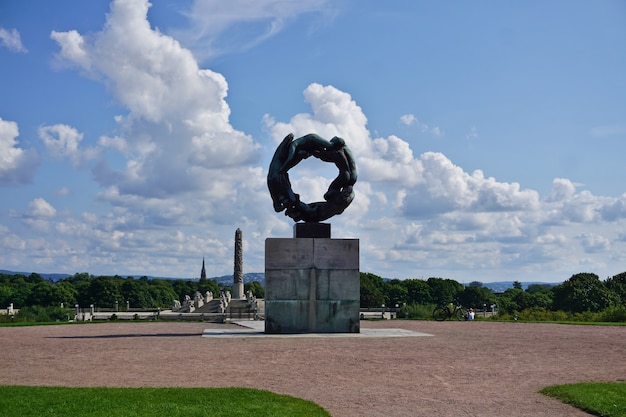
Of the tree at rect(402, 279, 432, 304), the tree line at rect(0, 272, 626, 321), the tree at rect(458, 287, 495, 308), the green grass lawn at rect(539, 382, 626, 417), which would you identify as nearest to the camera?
the green grass lawn at rect(539, 382, 626, 417)

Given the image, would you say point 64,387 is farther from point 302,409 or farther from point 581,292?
point 581,292

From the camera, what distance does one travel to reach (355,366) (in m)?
15.4

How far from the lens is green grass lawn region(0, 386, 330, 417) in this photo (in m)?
10.1

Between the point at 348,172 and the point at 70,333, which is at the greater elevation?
the point at 348,172

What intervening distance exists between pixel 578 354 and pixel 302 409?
10.8 m

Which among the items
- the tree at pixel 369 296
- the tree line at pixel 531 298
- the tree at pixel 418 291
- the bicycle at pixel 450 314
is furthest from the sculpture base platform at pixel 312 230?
the tree at pixel 418 291

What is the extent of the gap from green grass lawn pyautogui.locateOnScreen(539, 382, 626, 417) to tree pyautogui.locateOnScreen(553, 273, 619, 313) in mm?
49098

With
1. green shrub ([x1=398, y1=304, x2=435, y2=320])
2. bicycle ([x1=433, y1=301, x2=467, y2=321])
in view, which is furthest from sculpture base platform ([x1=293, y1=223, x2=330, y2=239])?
green shrub ([x1=398, y1=304, x2=435, y2=320])

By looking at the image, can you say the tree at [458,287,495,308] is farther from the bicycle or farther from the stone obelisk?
the bicycle

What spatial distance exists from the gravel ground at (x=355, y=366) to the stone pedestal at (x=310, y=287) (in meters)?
1.72

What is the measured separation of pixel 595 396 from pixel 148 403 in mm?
7638

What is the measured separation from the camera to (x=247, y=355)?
17375 mm

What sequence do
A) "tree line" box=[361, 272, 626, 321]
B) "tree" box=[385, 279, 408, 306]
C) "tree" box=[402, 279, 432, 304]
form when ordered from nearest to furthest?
1. "tree line" box=[361, 272, 626, 321]
2. "tree" box=[385, 279, 408, 306]
3. "tree" box=[402, 279, 432, 304]

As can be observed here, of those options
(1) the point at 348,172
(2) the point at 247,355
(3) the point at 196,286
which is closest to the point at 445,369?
(2) the point at 247,355
